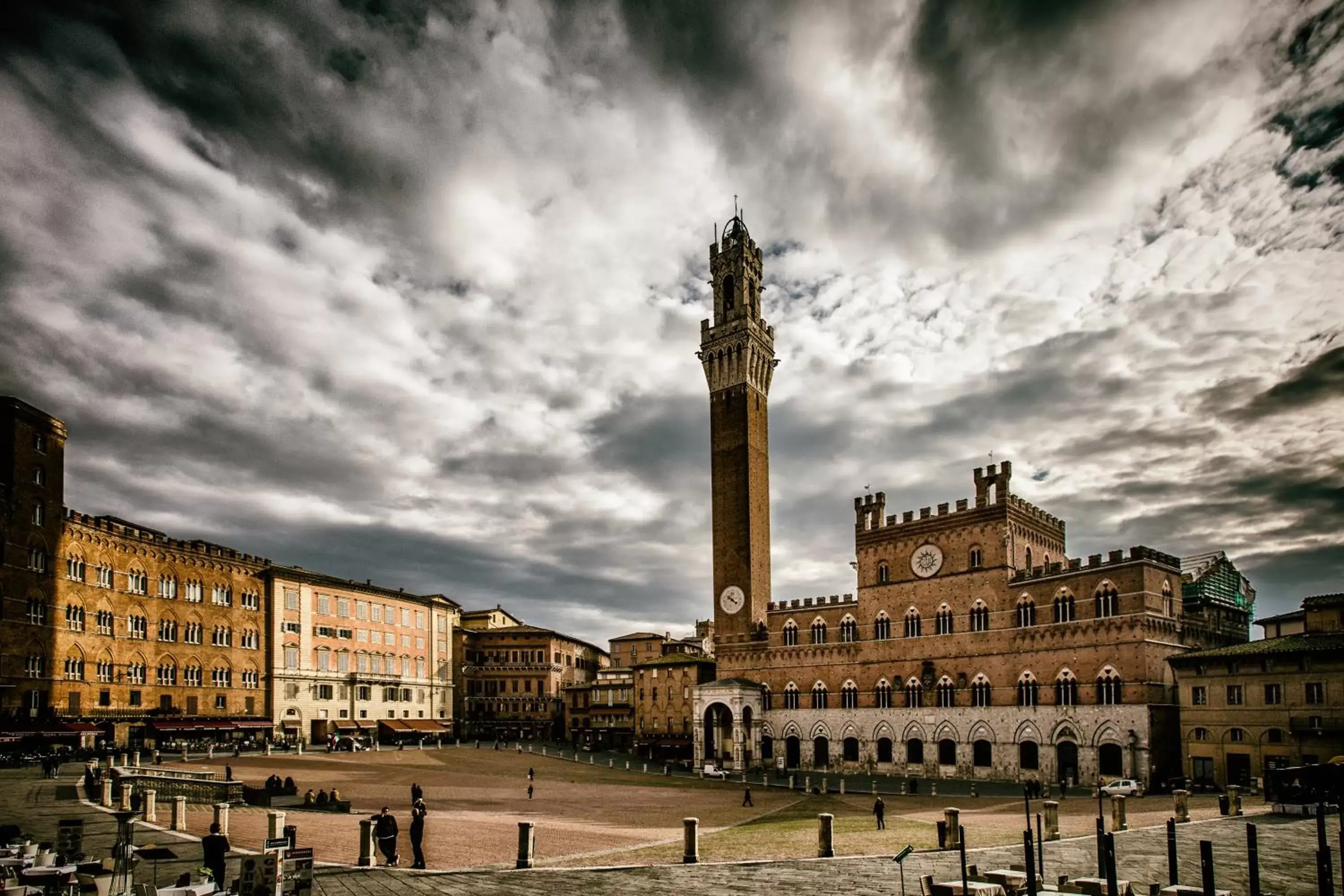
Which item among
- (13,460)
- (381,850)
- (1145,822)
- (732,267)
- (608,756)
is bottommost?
(608,756)

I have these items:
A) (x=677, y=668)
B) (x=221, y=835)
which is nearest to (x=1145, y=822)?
(x=221, y=835)

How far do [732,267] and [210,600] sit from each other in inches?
1994

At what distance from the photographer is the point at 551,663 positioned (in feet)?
310

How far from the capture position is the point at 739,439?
76938 millimetres

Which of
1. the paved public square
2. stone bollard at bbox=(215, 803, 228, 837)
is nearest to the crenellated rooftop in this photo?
the paved public square

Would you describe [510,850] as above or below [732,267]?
below

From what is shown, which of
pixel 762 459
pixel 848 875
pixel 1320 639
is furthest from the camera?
pixel 762 459

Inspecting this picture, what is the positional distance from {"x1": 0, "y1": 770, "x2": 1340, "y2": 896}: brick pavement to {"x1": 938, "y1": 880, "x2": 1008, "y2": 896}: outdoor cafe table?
2097mm

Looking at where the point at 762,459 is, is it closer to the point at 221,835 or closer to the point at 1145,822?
the point at 1145,822

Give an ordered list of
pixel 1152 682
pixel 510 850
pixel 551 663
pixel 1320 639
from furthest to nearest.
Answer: pixel 551 663 < pixel 1152 682 < pixel 1320 639 < pixel 510 850

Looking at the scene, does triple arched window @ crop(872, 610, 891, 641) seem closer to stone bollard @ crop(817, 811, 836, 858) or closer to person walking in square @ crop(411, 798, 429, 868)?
stone bollard @ crop(817, 811, 836, 858)

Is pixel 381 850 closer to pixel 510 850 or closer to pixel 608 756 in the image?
pixel 510 850

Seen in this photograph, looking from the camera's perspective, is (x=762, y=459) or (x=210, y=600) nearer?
(x=210, y=600)

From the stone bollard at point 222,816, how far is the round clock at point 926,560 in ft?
159
